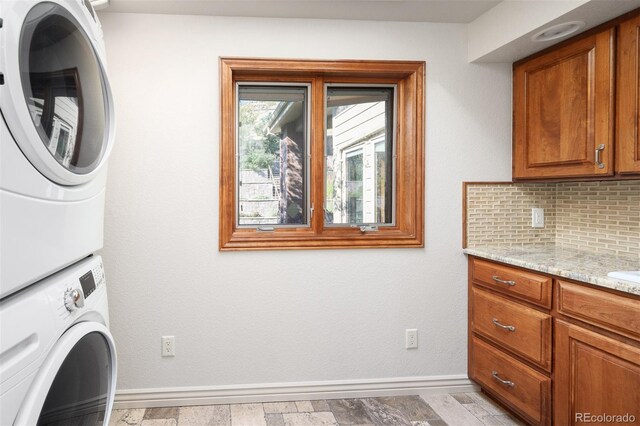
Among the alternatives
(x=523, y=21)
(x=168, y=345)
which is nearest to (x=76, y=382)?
(x=168, y=345)

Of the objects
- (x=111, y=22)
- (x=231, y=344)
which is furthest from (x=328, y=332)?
(x=111, y=22)

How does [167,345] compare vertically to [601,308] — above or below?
below

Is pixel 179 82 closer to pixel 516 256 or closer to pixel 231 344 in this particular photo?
pixel 231 344

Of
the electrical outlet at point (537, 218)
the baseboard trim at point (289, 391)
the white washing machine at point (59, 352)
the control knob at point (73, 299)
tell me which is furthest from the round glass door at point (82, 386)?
the electrical outlet at point (537, 218)

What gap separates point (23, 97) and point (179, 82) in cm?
179

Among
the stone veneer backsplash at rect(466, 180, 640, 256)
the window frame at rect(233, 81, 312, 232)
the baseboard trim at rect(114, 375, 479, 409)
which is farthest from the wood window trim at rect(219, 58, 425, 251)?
the baseboard trim at rect(114, 375, 479, 409)

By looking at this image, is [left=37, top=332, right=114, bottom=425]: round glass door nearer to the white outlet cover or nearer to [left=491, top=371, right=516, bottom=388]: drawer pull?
the white outlet cover

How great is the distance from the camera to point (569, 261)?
7.43 ft

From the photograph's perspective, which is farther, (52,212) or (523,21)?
(523,21)

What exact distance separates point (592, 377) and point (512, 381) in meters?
0.55

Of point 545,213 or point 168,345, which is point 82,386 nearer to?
point 168,345

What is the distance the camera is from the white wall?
2617mm

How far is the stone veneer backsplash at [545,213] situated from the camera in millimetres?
2674

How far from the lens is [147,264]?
264 centimetres
